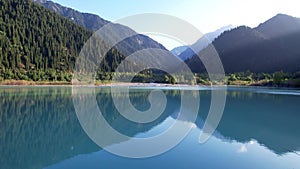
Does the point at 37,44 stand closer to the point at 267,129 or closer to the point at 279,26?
the point at 267,129

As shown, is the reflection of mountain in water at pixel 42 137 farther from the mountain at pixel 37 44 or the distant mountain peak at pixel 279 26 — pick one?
the distant mountain peak at pixel 279 26

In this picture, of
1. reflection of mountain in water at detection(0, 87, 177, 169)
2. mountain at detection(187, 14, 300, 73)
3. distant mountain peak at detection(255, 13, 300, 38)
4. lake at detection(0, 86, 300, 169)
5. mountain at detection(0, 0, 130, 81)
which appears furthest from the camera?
distant mountain peak at detection(255, 13, 300, 38)

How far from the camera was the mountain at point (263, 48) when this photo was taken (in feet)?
270

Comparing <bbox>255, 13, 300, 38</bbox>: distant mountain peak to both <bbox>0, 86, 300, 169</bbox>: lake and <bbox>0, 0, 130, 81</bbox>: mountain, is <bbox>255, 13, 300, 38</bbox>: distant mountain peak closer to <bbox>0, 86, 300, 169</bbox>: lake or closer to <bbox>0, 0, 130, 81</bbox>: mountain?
<bbox>0, 0, 130, 81</bbox>: mountain

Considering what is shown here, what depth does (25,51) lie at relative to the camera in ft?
197

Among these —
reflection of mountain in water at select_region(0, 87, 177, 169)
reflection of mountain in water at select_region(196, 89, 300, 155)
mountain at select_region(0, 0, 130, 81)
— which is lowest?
reflection of mountain in water at select_region(196, 89, 300, 155)

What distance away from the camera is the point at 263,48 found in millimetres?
93312

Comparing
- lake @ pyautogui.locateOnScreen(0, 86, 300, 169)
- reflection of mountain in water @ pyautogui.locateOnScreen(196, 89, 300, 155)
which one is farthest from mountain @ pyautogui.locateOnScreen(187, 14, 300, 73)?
lake @ pyautogui.locateOnScreen(0, 86, 300, 169)

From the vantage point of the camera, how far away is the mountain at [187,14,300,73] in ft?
270

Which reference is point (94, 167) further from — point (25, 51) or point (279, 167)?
point (25, 51)

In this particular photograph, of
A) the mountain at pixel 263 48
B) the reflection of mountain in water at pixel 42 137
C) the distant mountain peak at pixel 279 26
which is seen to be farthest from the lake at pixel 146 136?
the distant mountain peak at pixel 279 26

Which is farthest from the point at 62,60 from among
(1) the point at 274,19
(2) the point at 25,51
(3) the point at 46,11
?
(1) the point at 274,19

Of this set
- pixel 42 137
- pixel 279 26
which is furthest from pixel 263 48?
pixel 42 137

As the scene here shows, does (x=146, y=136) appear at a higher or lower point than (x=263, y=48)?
lower
